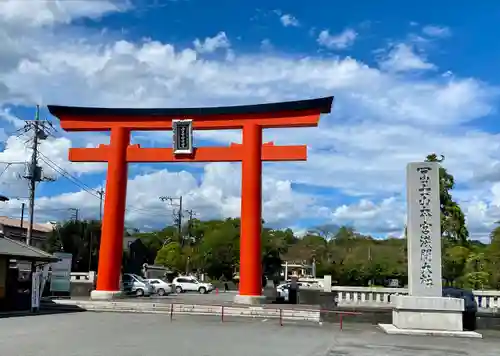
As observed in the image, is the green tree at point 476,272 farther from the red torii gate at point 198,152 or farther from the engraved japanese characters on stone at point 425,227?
the engraved japanese characters on stone at point 425,227

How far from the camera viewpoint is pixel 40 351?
10922 millimetres

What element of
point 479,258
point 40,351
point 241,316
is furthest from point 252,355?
point 479,258

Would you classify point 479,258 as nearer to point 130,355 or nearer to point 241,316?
point 241,316

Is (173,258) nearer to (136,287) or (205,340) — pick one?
(136,287)

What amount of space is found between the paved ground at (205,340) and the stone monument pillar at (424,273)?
823mm

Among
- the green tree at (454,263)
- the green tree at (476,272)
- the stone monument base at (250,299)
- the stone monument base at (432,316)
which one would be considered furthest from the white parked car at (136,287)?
the stone monument base at (432,316)

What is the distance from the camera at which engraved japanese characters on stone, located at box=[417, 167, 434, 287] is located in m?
16.0

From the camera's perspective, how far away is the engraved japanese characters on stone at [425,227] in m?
16.0

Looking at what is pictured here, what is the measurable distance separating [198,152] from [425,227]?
1271 cm

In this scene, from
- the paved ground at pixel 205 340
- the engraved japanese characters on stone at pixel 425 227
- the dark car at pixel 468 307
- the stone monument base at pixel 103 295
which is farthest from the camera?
the stone monument base at pixel 103 295

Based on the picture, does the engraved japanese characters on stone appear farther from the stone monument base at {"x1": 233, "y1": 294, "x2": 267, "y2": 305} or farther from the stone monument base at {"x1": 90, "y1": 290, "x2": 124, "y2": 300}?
the stone monument base at {"x1": 90, "y1": 290, "x2": 124, "y2": 300}

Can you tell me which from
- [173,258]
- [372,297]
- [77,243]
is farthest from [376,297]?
[173,258]

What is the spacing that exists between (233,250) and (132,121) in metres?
37.3

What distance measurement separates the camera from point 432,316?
15.7m
